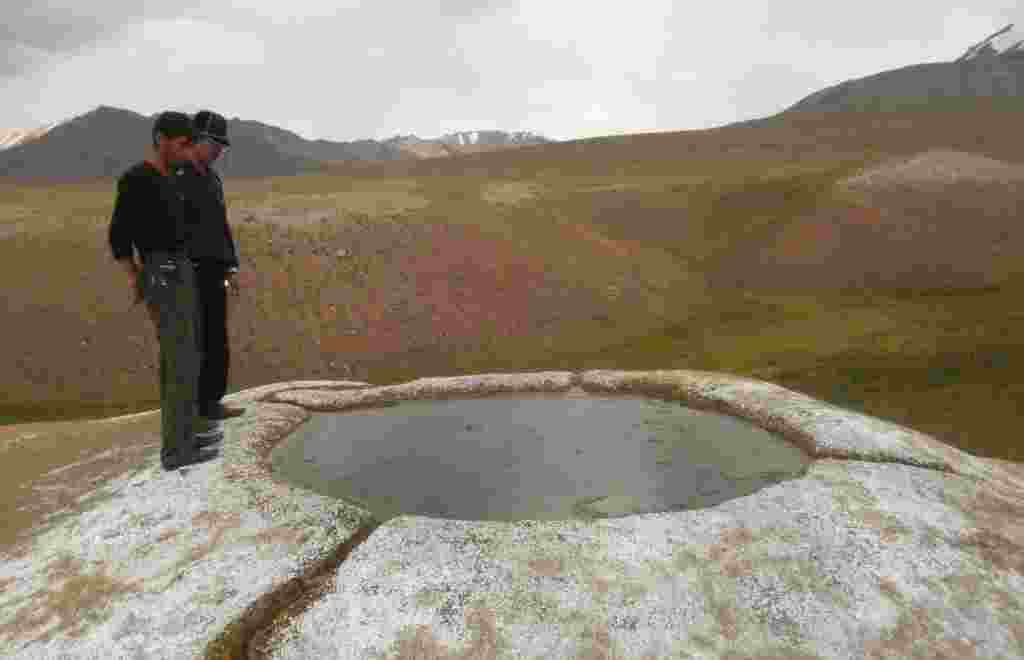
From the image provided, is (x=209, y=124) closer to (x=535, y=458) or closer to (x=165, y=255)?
(x=165, y=255)

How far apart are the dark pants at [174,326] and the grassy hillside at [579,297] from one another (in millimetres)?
22786

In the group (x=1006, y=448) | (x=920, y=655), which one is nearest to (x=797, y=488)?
(x=920, y=655)

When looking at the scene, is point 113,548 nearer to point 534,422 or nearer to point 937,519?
point 534,422

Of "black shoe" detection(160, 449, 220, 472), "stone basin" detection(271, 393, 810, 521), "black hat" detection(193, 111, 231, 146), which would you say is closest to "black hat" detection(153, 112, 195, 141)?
"black hat" detection(193, 111, 231, 146)

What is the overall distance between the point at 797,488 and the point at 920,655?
2515mm

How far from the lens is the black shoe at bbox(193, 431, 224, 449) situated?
9.77 metres

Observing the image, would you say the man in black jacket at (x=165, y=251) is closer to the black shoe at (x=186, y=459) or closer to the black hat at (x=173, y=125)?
the black hat at (x=173, y=125)

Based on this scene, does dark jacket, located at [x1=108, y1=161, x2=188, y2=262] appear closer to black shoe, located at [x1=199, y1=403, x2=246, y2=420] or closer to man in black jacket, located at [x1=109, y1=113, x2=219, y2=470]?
man in black jacket, located at [x1=109, y1=113, x2=219, y2=470]

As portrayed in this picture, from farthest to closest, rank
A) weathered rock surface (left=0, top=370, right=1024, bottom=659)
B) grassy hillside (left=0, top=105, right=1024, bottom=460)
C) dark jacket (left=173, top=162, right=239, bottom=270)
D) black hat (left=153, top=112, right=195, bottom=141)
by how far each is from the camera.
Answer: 1. grassy hillside (left=0, top=105, right=1024, bottom=460)
2. dark jacket (left=173, top=162, right=239, bottom=270)
3. black hat (left=153, top=112, right=195, bottom=141)
4. weathered rock surface (left=0, top=370, right=1024, bottom=659)

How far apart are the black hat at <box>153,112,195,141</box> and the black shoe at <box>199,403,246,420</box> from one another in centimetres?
445

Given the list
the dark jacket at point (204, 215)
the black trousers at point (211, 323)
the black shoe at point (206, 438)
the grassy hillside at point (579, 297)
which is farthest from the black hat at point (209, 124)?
the grassy hillside at point (579, 297)

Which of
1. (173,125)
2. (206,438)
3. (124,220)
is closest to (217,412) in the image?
(206,438)

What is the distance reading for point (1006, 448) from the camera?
21016 millimetres

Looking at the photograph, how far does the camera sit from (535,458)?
386 inches
